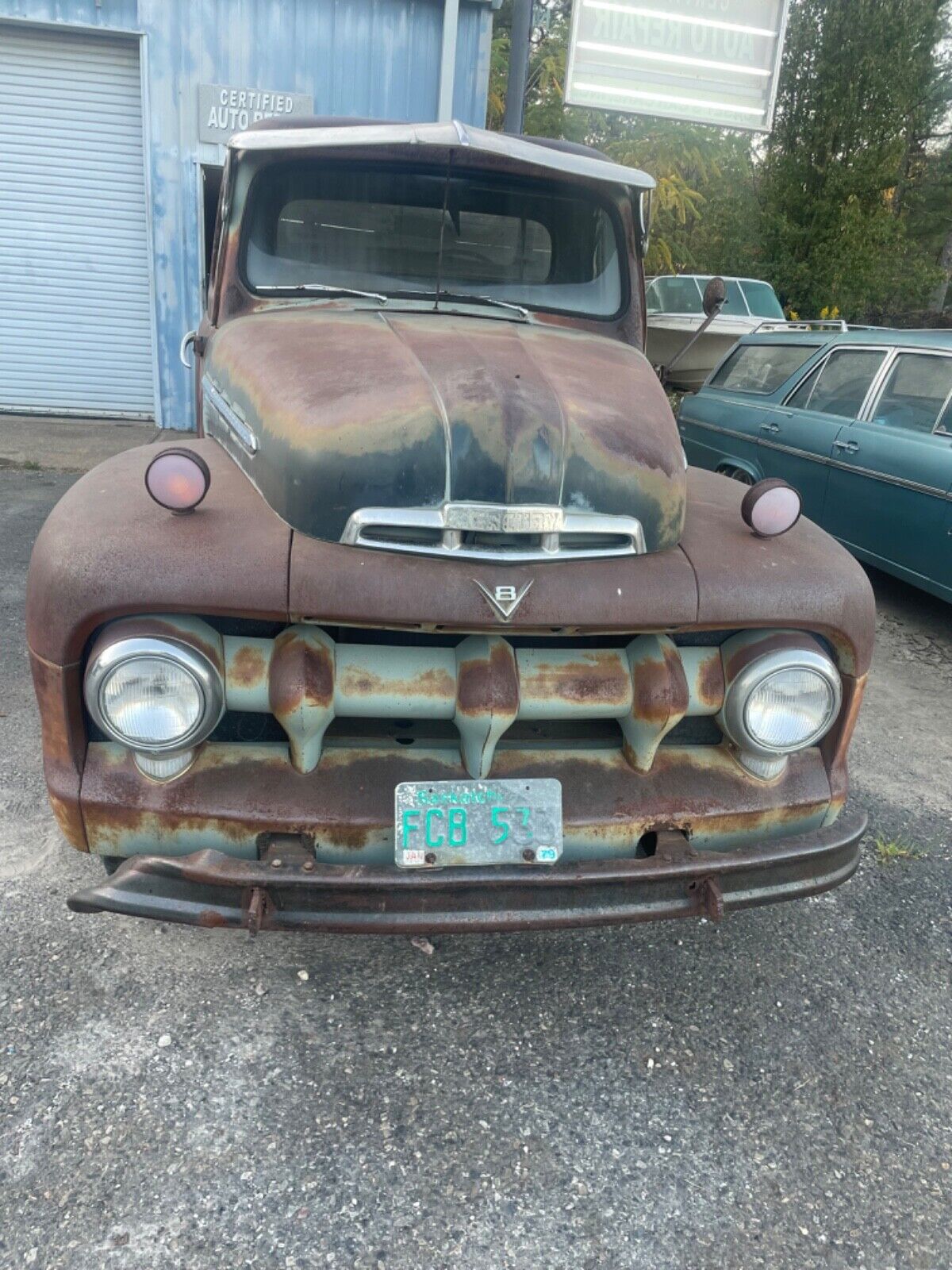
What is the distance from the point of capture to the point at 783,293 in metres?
21.3

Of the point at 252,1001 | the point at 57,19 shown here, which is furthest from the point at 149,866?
the point at 57,19

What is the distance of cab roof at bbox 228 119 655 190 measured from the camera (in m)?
2.94

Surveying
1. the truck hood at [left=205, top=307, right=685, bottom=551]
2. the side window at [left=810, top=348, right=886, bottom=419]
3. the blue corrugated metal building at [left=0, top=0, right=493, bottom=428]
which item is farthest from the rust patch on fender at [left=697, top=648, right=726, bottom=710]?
the blue corrugated metal building at [left=0, top=0, right=493, bottom=428]

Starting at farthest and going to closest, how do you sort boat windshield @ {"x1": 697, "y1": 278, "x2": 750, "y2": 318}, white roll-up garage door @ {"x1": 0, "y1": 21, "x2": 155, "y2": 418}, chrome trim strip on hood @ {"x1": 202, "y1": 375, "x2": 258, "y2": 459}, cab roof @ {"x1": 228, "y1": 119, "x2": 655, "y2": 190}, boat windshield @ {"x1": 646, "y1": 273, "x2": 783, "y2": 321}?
boat windshield @ {"x1": 646, "y1": 273, "x2": 783, "y2": 321} → boat windshield @ {"x1": 697, "y1": 278, "x2": 750, "y2": 318} → white roll-up garage door @ {"x1": 0, "y1": 21, "x2": 155, "y2": 418} → cab roof @ {"x1": 228, "y1": 119, "x2": 655, "y2": 190} → chrome trim strip on hood @ {"x1": 202, "y1": 375, "x2": 258, "y2": 459}

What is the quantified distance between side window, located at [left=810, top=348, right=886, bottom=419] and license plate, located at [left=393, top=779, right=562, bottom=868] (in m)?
4.99

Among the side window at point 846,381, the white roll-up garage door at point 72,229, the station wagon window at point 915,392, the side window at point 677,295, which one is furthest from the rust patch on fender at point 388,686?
the side window at point 677,295

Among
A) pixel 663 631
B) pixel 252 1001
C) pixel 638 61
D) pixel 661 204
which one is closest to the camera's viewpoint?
pixel 663 631

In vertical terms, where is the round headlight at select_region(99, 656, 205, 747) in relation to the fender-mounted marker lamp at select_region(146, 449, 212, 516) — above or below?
below

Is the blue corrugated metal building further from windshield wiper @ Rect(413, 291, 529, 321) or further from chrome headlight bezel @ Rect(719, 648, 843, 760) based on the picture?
chrome headlight bezel @ Rect(719, 648, 843, 760)

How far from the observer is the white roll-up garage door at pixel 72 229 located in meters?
9.09

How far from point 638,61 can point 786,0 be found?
1.73 metres

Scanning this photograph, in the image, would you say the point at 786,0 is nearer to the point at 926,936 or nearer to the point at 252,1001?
the point at 926,936

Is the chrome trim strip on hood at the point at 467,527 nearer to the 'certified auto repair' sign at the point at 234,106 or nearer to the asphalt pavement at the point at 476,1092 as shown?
the asphalt pavement at the point at 476,1092

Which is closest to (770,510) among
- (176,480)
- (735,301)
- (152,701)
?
(176,480)
